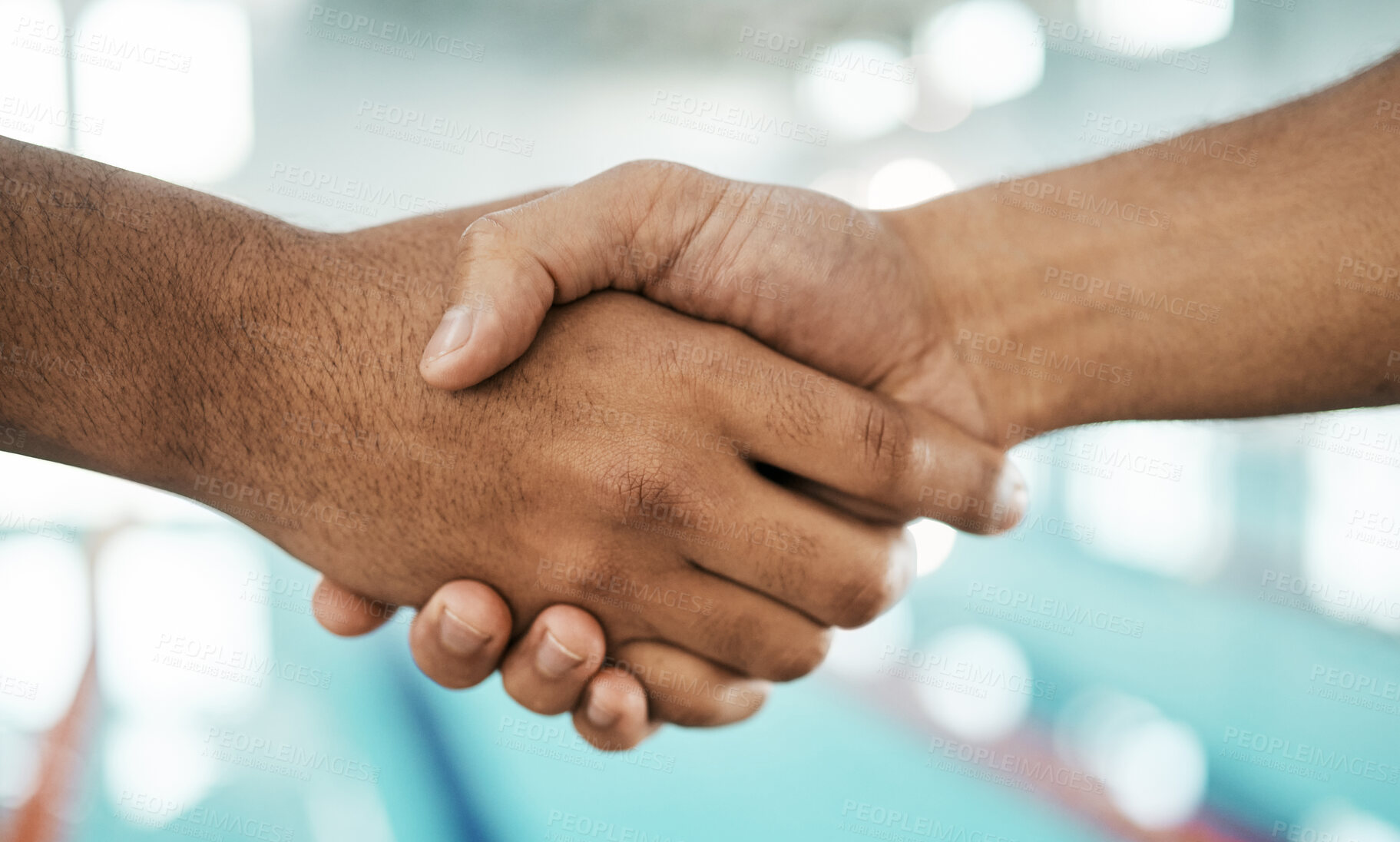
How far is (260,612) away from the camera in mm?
5102

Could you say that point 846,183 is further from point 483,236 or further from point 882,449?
point 483,236

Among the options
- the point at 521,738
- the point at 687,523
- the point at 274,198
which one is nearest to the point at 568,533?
the point at 687,523

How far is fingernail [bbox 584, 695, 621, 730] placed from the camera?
56.5 inches

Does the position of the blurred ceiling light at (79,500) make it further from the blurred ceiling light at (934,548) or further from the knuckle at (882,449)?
the knuckle at (882,449)

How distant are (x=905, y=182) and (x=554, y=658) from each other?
7.60m

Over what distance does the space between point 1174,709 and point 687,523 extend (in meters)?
4.21

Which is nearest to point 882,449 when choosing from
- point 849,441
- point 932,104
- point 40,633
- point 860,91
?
point 849,441

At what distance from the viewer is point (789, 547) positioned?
1.34 m

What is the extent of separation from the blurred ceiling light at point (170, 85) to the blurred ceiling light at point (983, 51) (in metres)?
6.46

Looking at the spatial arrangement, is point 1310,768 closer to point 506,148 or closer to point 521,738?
point 521,738

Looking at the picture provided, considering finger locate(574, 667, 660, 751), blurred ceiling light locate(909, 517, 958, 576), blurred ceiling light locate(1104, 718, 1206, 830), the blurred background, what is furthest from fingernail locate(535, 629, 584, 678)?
blurred ceiling light locate(909, 517, 958, 576)

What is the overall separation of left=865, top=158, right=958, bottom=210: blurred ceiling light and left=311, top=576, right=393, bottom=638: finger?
7.20 metres

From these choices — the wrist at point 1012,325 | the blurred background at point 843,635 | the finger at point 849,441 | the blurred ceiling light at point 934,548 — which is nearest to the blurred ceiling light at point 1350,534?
the blurred background at point 843,635

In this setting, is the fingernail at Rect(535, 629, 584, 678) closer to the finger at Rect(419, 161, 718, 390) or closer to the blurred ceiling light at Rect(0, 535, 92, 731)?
the finger at Rect(419, 161, 718, 390)
